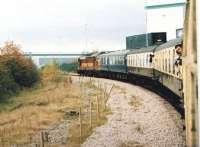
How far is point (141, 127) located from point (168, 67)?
4227mm

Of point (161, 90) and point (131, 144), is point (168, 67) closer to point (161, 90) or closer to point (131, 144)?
point (131, 144)

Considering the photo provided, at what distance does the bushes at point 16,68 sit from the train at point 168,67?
27.8 ft

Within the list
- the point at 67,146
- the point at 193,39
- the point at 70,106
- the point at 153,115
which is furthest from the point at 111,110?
the point at 193,39

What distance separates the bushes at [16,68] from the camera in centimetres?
4941

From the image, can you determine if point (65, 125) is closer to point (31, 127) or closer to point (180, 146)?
point (31, 127)

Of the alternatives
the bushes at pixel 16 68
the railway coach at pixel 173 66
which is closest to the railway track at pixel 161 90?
the railway coach at pixel 173 66

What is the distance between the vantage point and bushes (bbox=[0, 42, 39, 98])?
162 feet

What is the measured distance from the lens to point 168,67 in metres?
22.9

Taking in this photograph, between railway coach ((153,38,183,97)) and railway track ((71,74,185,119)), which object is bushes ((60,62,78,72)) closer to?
railway track ((71,74,185,119))

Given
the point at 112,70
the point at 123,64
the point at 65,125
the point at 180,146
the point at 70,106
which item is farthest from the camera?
the point at 112,70

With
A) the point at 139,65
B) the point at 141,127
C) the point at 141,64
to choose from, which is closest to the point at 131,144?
the point at 141,127

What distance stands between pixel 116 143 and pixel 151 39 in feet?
102

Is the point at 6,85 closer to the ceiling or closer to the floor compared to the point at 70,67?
closer to the ceiling

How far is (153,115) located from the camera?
22.8 metres
